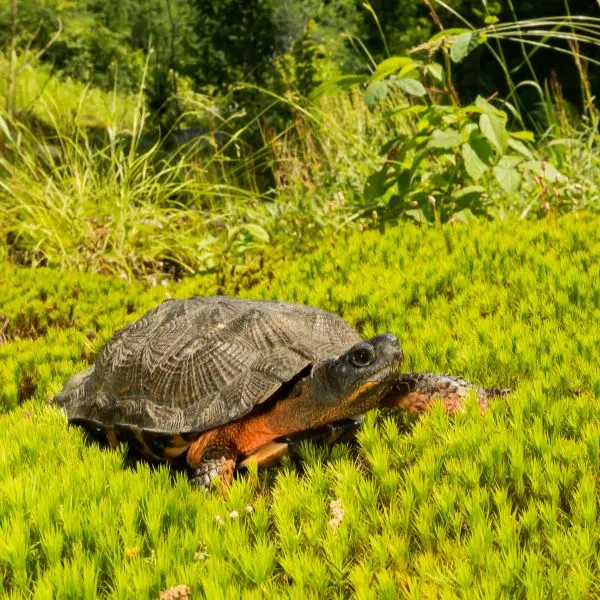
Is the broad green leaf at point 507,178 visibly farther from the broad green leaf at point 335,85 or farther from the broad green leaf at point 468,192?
the broad green leaf at point 335,85

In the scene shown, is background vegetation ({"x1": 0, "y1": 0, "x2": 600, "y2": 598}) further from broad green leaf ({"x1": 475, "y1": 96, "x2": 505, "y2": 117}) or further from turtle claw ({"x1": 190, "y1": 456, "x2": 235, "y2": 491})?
turtle claw ({"x1": 190, "y1": 456, "x2": 235, "y2": 491})

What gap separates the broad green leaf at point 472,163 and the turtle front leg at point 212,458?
361cm

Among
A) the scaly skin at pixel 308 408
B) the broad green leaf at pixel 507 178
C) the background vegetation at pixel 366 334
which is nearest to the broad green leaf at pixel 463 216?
the background vegetation at pixel 366 334

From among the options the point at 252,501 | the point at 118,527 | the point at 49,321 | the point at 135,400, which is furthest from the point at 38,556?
the point at 49,321

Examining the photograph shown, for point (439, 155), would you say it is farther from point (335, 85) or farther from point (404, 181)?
point (335, 85)

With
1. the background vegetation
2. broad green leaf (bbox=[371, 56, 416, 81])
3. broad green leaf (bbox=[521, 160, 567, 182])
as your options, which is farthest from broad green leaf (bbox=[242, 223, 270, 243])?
broad green leaf (bbox=[521, 160, 567, 182])

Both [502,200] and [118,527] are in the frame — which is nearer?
[118,527]

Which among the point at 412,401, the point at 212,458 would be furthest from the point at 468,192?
the point at 212,458

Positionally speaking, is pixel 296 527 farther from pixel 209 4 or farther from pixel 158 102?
pixel 209 4

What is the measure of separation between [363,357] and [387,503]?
1.94ft

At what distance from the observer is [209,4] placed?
15109 millimetres

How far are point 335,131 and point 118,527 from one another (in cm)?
854

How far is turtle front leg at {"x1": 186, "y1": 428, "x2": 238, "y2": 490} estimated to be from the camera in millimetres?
2887

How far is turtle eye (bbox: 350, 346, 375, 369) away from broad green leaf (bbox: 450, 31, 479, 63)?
119 inches
